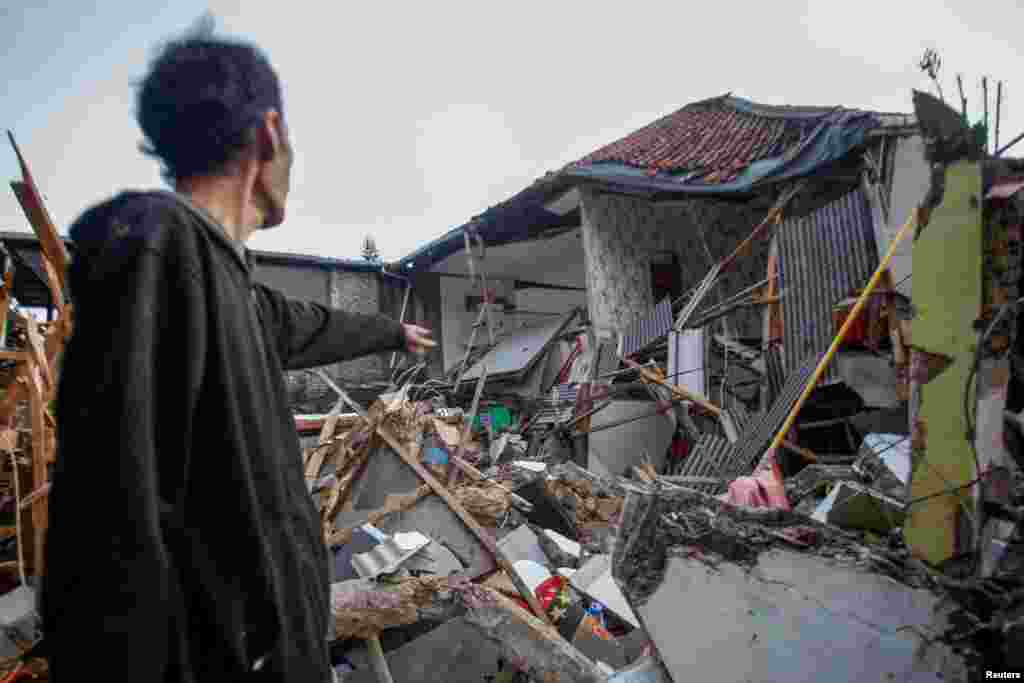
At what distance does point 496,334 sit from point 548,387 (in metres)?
2.71

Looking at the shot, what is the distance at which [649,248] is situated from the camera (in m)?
8.34

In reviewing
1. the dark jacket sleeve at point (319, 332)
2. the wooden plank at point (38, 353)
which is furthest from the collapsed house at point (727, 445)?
the wooden plank at point (38, 353)

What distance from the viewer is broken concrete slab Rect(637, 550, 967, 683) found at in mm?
1371

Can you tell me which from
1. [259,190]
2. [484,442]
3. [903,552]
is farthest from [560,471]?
[259,190]

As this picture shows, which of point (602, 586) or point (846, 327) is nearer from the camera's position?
point (602, 586)

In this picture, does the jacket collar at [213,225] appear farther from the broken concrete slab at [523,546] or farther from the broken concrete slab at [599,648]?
the broken concrete slab at [523,546]

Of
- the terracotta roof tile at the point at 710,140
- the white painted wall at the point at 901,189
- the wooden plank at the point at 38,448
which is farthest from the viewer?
the terracotta roof tile at the point at 710,140

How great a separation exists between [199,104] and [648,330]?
641cm

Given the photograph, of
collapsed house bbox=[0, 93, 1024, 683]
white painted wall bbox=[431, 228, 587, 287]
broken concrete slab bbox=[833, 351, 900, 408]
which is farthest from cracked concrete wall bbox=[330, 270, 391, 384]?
broken concrete slab bbox=[833, 351, 900, 408]

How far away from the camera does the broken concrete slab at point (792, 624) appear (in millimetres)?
1371

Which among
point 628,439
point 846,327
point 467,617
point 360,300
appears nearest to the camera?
point 467,617

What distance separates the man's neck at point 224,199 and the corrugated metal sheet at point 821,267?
471 cm

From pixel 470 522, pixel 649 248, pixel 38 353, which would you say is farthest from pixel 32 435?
pixel 649 248

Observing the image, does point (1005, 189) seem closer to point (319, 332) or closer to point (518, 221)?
point (319, 332)
